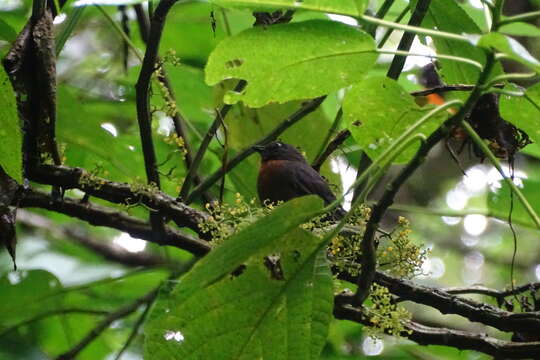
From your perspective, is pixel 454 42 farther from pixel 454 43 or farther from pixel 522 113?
pixel 522 113

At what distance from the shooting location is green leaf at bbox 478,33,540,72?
3.97 ft

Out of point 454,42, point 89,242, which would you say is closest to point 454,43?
point 454,42

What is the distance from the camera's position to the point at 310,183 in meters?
3.62

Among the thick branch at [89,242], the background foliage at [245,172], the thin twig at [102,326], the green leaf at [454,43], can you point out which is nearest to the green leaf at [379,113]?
the background foliage at [245,172]

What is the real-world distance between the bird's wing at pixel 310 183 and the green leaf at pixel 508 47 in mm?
1774

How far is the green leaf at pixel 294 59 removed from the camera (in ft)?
4.90

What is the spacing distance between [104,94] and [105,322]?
4.52 ft

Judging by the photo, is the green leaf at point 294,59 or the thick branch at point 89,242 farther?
the thick branch at point 89,242

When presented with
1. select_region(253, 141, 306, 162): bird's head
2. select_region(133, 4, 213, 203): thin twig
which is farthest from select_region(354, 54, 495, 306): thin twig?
select_region(253, 141, 306, 162): bird's head

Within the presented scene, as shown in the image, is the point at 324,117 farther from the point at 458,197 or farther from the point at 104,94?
the point at 458,197

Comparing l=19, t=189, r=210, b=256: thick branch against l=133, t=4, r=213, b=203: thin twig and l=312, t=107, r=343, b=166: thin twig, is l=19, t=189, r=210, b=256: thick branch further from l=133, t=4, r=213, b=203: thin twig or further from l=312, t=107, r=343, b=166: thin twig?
l=312, t=107, r=343, b=166: thin twig

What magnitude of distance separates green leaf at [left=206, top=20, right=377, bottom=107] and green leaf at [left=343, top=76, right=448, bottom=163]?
87mm

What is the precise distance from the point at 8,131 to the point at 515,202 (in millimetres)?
1872

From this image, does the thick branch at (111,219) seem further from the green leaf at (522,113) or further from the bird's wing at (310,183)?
the green leaf at (522,113)
